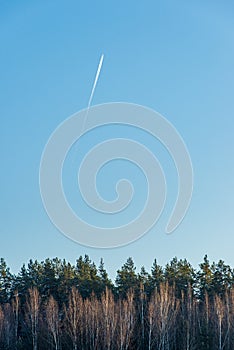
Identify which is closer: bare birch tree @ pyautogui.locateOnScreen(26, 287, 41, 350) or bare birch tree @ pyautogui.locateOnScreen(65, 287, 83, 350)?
bare birch tree @ pyautogui.locateOnScreen(65, 287, 83, 350)

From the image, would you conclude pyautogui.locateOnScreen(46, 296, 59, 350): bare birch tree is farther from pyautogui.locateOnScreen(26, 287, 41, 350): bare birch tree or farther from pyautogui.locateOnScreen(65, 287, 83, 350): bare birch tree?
pyautogui.locateOnScreen(26, 287, 41, 350): bare birch tree

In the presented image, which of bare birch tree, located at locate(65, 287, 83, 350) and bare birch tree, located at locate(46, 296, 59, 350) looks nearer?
bare birch tree, located at locate(65, 287, 83, 350)

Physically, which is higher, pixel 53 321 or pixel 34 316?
pixel 34 316

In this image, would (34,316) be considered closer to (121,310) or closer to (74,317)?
(74,317)

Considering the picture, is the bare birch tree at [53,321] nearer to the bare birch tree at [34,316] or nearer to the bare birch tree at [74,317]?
the bare birch tree at [74,317]

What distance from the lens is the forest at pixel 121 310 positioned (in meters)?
38.4

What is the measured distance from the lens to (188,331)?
37344 mm

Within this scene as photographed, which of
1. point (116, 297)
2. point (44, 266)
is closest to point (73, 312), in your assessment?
point (116, 297)

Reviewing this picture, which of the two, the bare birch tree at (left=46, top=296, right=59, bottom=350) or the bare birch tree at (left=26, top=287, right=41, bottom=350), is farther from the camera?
the bare birch tree at (left=26, top=287, right=41, bottom=350)

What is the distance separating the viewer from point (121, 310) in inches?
1576

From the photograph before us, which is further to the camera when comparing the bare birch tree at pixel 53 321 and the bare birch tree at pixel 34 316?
the bare birch tree at pixel 34 316

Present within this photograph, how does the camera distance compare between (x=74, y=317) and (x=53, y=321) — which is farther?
(x=53, y=321)

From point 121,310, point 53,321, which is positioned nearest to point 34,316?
point 53,321

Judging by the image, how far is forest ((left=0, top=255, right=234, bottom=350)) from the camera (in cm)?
3841
